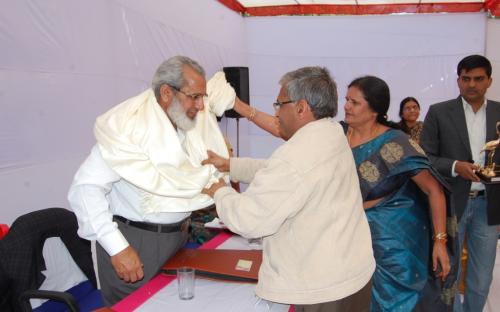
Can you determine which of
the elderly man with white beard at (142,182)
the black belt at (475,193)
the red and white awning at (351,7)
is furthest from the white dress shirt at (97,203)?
the red and white awning at (351,7)

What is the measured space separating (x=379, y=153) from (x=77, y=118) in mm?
1991

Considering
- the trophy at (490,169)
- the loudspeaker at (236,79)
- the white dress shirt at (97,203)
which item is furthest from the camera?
the loudspeaker at (236,79)

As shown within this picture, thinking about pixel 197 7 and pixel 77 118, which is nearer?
pixel 77 118

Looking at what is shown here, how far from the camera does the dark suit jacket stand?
249 centimetres

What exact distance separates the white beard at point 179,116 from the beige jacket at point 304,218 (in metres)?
0.43

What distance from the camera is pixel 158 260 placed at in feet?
5.40

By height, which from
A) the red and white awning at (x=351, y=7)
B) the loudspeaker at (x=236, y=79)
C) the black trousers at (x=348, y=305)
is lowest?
the black trousers at (x=348, y=305)

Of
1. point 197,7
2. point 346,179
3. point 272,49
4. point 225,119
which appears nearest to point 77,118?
point 346,179

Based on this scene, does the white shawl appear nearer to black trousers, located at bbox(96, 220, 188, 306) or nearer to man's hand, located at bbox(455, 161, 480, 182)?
black trousers, located at bbox(96, 220, 188, 306)

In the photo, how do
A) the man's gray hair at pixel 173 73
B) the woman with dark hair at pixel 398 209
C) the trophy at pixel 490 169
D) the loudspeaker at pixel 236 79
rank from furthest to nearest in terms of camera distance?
the loudspeaker at pixel 236 79
the trophy at pixel 490 169
the woman with dark hair at pixel 398 209
the man's gray hair at pixel 173 73

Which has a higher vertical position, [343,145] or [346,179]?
[343,145]

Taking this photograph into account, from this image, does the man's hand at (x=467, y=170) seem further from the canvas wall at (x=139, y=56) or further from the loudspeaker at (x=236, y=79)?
the loudspeaker at (x=236, y=79)

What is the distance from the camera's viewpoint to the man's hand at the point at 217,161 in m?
1.85

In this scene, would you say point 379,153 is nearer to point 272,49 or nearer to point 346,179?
point 346,179
